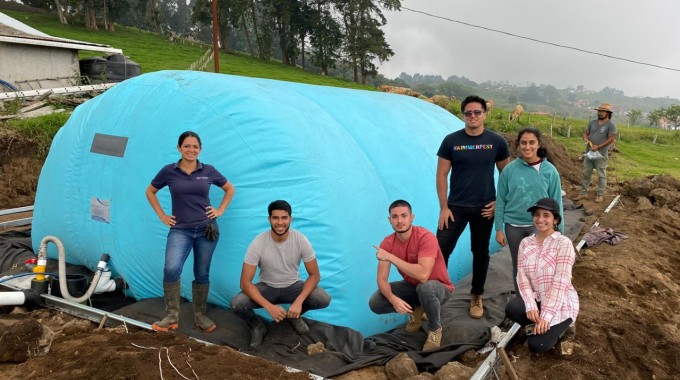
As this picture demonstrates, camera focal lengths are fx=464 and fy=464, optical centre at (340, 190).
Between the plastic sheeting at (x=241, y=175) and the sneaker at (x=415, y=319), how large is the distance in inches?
10.6

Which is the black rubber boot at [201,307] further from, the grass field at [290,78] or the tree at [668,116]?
the tree at [668,116]

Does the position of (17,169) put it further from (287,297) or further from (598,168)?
(598,168)

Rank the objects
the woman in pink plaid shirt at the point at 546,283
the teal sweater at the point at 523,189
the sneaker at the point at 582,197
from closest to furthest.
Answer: the woman in pink plaid shirt at the point at 546,283 → the teal sweater at the point at 523,189 → the sneaker at the point at 582,197

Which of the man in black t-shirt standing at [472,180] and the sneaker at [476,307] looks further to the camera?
the sneaker at [476,307]

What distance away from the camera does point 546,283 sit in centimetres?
345

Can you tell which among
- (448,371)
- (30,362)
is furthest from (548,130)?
(30,362)

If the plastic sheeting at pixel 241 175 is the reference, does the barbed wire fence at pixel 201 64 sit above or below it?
above

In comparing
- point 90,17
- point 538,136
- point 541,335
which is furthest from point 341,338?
point 90,17

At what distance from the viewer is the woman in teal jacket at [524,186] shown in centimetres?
376

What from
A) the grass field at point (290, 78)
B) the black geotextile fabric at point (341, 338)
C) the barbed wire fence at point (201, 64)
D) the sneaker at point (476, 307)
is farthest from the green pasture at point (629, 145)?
the barbed wire fence at point (201, 64)

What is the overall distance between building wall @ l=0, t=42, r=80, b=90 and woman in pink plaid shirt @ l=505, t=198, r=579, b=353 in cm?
1735

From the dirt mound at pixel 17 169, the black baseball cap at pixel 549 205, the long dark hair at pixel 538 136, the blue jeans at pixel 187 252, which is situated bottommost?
the dirt mound at pixel 17 169

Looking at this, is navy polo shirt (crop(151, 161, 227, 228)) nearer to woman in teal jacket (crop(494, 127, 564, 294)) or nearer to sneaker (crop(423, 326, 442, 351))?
sneaker (crop(423, 326, 442, 351))

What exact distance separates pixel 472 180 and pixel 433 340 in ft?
4.53
